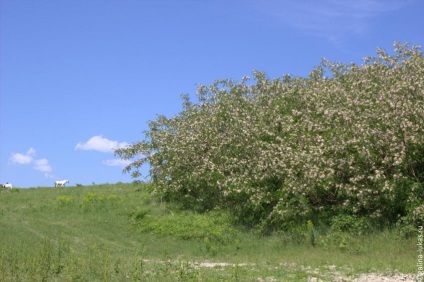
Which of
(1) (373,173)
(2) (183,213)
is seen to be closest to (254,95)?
(2) (183,213)

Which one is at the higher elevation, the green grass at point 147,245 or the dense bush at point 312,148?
the dense bush at point 312,148

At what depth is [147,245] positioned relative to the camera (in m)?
28.2

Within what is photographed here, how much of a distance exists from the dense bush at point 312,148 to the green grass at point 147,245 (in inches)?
56.5

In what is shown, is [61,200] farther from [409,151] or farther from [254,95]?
[409,151]

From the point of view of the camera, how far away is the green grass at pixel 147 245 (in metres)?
14.4

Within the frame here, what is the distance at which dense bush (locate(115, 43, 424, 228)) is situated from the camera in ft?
71.9

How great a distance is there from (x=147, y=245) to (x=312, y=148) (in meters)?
9.64

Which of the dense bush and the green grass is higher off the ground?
the dense bush

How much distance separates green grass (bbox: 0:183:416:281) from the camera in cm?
1438

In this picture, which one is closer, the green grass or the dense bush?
the green grass

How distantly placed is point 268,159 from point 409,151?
6.57 m

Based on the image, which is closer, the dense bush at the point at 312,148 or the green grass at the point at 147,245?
the green grass at the point at 147,245

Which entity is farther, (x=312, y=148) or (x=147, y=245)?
(x=147, y=245)

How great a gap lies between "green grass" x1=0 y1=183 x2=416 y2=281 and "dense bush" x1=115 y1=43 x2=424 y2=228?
143 cm
